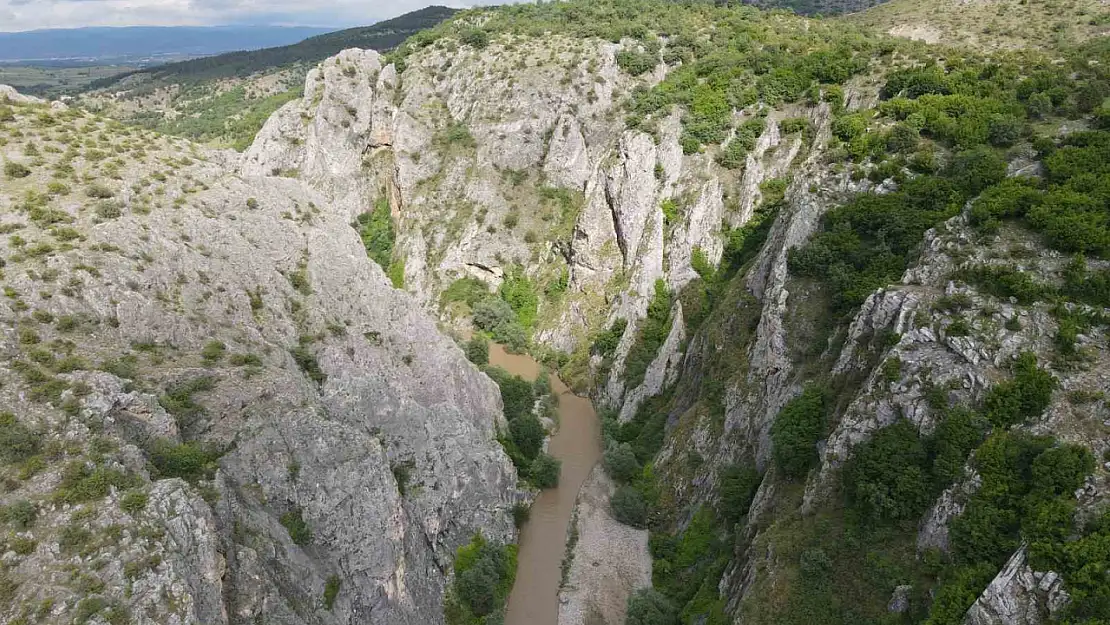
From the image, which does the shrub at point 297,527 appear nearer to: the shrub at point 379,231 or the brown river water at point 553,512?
the brown river water at point 553,512

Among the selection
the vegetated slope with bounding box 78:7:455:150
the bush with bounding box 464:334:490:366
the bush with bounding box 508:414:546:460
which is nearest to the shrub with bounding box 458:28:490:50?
the vegetated slope with bounding box 78:7:455:150

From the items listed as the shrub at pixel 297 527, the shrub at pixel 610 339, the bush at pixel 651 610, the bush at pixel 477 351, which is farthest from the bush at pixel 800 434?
the bush at pixel 477 351

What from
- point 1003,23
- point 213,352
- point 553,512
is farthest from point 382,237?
point 1003,23

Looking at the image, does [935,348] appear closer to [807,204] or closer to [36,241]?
[807,204]

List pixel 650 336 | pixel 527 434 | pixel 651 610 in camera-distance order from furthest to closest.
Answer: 1. pixel 650 336
2. pixel 527 434
3. pixel 651 610

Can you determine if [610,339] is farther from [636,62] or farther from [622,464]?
[636,62]
